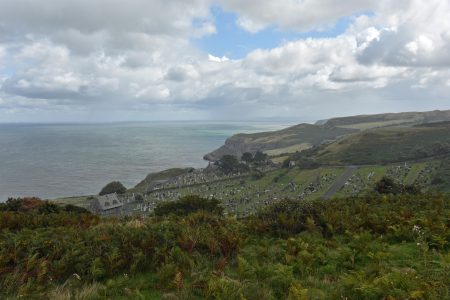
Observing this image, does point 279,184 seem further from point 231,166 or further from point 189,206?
point 189,206

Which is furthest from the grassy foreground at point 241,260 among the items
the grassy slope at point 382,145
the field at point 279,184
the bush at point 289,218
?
the grassy slope at point 382,145

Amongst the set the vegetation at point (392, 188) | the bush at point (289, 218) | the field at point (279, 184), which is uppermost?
the bush at point (289, 218)

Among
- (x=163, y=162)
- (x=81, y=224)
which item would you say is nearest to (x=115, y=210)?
(x=81, y=224)

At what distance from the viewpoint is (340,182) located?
105 meters

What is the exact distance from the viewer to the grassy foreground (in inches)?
289

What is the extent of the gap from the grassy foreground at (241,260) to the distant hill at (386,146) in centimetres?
12520

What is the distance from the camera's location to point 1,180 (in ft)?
458

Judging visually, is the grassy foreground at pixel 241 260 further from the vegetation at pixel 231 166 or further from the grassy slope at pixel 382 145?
the grassy slope at pixel 382 145

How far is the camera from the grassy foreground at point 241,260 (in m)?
7.34

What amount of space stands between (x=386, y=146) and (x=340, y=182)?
74889mm

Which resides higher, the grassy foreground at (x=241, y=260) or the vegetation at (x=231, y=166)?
the grassy foreground at (x=241, y=260)

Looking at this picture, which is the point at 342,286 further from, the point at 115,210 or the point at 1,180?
the point at 1,180

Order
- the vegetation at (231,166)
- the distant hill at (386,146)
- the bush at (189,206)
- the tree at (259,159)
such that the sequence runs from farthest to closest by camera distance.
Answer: the tree at (259,159) < the vegetation at (231,166) < the distant hill at (386,146) < the bush at (189,206)

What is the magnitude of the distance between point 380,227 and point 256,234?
4.44 metres
